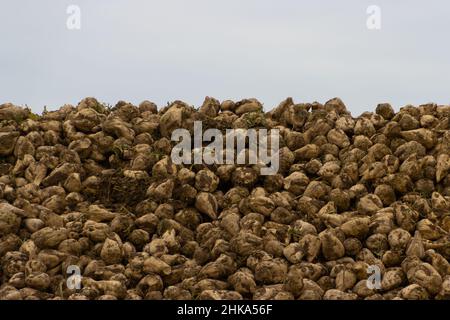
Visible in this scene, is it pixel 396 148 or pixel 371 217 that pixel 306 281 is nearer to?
pixel 371 217

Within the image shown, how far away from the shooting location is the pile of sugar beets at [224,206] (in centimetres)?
662

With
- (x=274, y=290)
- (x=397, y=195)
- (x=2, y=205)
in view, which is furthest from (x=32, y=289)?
(x=397, y=195)

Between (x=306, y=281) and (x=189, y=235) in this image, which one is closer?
(x=306, y=281)

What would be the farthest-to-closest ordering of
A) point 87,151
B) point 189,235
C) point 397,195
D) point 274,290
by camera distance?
point 87,151 < point 397,195 < point 189,235 < point 274,290

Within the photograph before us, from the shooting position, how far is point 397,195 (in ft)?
25.8

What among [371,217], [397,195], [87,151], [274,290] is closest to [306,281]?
[274,290]

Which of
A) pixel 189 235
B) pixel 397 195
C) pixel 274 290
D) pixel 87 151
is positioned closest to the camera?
pixel 274 290

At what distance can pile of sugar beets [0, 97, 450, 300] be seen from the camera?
662cm

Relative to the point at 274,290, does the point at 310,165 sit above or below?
above

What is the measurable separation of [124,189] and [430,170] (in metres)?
2.96

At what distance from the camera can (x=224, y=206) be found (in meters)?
7.68

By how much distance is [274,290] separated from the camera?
6418 millimetres

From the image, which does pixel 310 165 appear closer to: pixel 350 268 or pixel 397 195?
pixel 397 195

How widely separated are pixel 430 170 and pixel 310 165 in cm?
116
